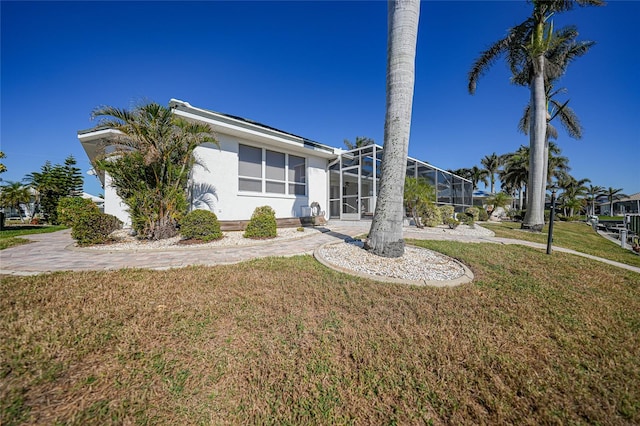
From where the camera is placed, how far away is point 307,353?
204cm

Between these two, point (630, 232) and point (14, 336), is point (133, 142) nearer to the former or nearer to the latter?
point (14, 336)

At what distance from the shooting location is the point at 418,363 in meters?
1.95

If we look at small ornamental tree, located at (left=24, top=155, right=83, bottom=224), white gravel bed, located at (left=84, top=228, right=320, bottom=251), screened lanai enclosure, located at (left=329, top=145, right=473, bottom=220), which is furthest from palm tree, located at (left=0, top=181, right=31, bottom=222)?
screened lanai enclosure, located at (left=329, top=145, right=473, bottom=220)

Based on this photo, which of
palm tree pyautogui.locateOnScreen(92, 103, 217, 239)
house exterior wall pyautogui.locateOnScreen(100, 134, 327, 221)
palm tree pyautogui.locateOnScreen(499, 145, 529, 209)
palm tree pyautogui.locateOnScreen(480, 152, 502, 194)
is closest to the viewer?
palm tree pyautogui.locateOnScreen(92, 103, 217, 239)

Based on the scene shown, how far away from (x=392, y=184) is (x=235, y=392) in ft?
14.5

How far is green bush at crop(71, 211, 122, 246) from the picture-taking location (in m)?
5.88

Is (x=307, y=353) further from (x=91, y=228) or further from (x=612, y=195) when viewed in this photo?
(x=612, y=195)

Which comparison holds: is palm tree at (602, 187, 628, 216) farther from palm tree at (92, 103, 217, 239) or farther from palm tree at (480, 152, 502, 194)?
palm tree at (92, 103, 217, 239)

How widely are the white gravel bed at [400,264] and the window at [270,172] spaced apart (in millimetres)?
5780

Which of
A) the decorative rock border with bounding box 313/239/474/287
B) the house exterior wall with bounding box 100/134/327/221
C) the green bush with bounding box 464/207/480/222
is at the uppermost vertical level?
the house exterior wall with bounding box 100/134/327/221

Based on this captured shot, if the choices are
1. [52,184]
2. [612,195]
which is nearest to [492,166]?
[612,195]

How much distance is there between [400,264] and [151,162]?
7.16 meters

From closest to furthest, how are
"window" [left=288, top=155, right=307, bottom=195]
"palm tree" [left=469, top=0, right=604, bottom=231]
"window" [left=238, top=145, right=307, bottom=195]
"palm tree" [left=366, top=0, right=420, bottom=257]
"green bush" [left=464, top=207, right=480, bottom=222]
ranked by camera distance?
"palm tree" [left=366, top=0, right=420, bottom=257] < "window" [left=238, top=145, right=307, bottom=195] < "palm tree" [left=469, top=0, right=604, bottom=231] < "window" [left=288, top=155, right=307, bottom=195] < "green bush" [left=464, top=207, right=480, bottom=222]

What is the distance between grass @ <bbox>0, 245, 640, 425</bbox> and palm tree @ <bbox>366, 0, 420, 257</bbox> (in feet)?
5.27
